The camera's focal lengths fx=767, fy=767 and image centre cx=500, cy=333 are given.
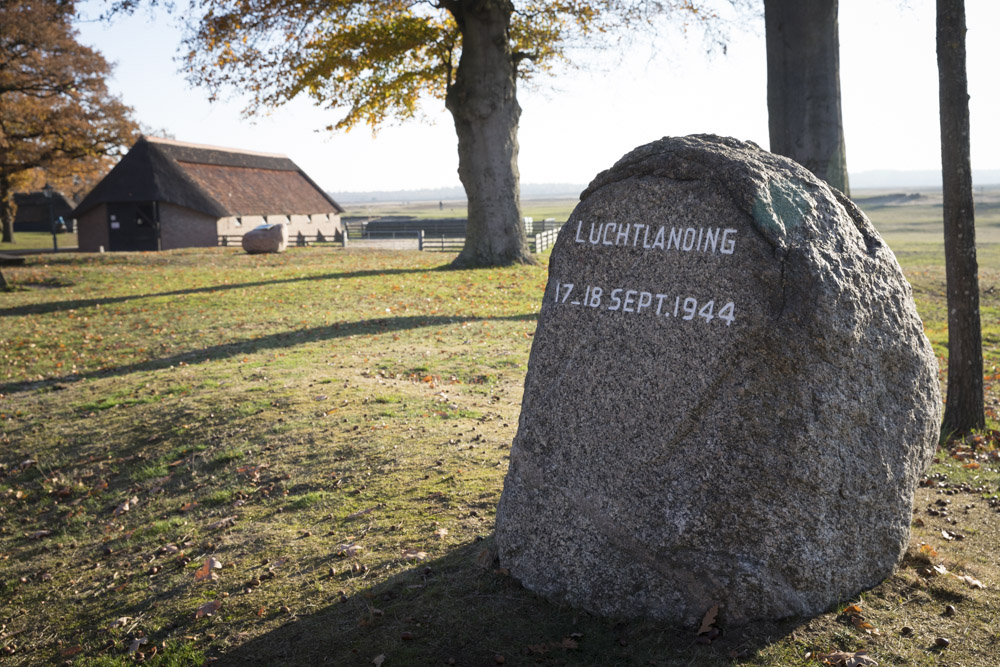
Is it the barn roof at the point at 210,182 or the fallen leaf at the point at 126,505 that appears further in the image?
the barn roof at the point at 210,182

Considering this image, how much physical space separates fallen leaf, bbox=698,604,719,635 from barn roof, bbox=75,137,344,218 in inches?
1641

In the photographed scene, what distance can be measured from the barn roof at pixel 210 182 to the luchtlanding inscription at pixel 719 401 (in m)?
40.8

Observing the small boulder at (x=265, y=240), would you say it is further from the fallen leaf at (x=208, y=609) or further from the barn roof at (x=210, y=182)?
the fallen leaf at (x=208, y=609)

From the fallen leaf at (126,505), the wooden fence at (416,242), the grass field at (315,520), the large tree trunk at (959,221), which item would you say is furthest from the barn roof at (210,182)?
the large tree trunk at (959,221)

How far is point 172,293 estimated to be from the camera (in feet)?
63.9

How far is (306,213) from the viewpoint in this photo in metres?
49.9

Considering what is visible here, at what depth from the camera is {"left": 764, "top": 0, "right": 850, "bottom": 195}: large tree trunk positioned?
30.0 ft

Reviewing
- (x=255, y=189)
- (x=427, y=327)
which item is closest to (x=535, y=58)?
(x=427, y=327)

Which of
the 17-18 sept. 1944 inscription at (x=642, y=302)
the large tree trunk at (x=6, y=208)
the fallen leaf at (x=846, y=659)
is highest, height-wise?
the large tree trunk at (x=6, y=208)

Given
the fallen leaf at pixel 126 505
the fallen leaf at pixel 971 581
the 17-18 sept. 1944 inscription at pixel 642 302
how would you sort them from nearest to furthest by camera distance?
the 17-18 sept. 1944 inscription at pixel 642 302, the fallen leaf at pixel 971 581, the fallen leaf at pixel 126 505

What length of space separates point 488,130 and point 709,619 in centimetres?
1910

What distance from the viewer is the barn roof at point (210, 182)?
4106 cm

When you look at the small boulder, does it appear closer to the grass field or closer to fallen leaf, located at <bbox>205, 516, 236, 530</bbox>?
the grass field

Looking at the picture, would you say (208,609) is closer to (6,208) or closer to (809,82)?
(809,82)
